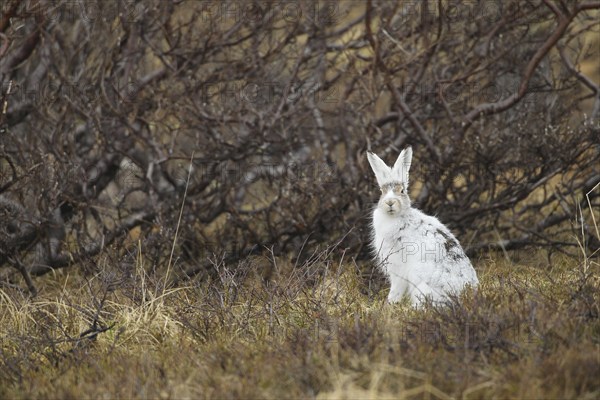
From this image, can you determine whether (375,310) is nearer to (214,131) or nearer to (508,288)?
(508,288)

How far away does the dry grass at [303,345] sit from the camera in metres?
3.60

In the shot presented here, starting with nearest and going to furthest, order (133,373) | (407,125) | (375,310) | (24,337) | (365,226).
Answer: (133,373) → (24,337) → (375,310) → (365,226) → (407,125)

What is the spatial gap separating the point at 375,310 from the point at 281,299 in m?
0.61

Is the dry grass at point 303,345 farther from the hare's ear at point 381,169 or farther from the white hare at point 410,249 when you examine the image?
the hare's ear at point 381,169

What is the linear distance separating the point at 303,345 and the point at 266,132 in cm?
437

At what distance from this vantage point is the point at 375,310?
5102 millimetres

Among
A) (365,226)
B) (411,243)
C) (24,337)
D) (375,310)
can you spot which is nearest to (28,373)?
(24,337)

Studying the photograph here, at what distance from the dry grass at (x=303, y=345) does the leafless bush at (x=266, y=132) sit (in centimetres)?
211

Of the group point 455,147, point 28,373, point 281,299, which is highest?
point 455,147

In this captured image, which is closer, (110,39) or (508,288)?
(508,288)

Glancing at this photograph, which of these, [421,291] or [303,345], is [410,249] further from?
[303,345]

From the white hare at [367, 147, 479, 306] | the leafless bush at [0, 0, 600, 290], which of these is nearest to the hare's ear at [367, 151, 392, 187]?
the white hare at [367, 147, 479, 306]

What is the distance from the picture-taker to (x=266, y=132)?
8.26m

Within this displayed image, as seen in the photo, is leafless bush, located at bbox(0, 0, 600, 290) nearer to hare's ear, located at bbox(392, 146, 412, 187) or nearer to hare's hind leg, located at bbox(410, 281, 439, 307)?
hare's ear, located at bbox(392, 146, 412, 187)
